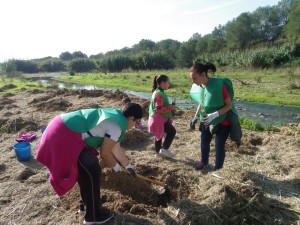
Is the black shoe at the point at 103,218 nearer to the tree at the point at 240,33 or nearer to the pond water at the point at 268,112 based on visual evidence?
the pond water at the point at 268,112

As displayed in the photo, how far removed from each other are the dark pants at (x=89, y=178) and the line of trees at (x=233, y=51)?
963 inches

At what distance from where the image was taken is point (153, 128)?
17.1 ft

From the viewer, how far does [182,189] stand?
13.6ft

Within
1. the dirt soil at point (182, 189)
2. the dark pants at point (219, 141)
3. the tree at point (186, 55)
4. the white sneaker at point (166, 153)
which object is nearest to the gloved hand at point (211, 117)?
the dark pants at point (219, 141)

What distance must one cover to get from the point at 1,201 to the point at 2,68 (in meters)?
38.5

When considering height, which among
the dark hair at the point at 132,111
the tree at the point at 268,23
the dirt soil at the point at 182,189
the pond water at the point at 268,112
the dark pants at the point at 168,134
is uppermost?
the tree at the point at 268,23

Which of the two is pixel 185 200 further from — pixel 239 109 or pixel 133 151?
pixel 239 109

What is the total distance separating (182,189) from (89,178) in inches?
62.6


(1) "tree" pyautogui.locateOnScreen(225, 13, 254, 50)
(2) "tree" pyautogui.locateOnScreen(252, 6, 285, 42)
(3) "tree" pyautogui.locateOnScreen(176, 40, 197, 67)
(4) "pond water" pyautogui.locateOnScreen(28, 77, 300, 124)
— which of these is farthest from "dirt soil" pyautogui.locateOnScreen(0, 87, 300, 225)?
(2) "tree" pyautogui.locateOnScreen(252, 6, 285, 42)

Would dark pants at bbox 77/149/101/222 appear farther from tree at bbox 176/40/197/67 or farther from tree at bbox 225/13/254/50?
tree at bbox 225/13/254/50

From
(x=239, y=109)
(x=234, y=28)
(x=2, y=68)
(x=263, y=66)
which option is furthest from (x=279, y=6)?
(x=239, y=109)

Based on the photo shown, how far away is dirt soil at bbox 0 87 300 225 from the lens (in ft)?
10.9

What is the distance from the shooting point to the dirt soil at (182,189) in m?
3.33

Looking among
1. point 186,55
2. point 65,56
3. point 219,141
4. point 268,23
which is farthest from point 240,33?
point 65,56
